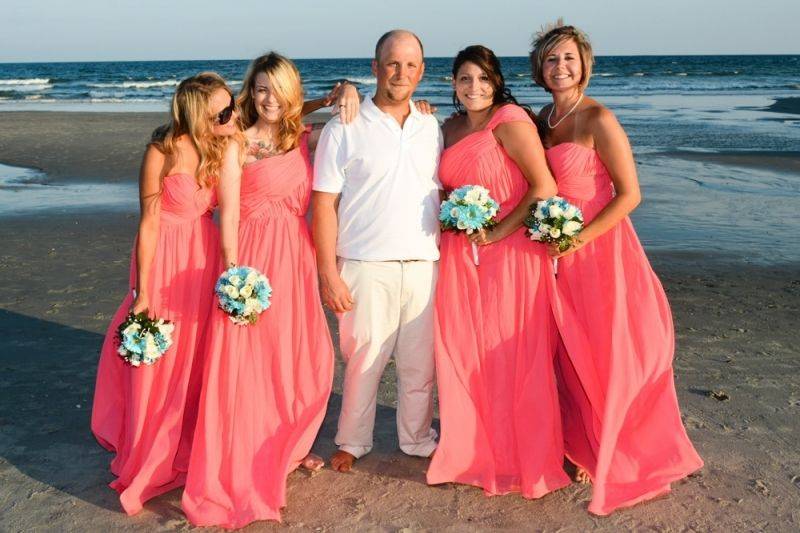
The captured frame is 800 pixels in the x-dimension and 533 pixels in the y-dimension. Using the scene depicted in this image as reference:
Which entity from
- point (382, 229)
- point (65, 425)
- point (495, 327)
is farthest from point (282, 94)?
point (65, 425)

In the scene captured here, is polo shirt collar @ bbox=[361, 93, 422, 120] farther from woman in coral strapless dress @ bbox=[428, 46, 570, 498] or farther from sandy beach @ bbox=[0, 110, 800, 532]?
sandy beach @ bbox=[0, 110, 800, 532]

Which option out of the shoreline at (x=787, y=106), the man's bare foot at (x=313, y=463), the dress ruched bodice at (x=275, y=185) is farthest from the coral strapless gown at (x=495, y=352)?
the shoreline at (x=787, y=106)

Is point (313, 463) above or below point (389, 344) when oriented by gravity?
below

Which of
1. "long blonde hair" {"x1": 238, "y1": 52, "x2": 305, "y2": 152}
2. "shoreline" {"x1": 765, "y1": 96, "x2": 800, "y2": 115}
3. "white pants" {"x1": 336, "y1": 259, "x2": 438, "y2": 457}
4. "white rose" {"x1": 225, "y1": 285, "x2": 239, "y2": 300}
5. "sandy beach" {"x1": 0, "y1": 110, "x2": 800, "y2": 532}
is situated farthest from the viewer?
"shoreline" {"x1": 765, "y1": 96, "x2": 800, "y2": 115}

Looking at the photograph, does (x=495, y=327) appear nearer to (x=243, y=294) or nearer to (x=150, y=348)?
(x=243, y=294)

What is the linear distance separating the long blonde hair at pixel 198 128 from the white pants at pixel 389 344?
98 cm

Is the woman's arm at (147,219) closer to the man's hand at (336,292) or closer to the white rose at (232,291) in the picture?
the white rose at (232,291)

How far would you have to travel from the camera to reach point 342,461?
16.3ft

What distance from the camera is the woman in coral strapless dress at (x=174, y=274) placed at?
449cm

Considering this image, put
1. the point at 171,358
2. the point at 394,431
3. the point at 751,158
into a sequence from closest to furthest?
the point at 171,358 < the point at 394,431 < the point at 751,158

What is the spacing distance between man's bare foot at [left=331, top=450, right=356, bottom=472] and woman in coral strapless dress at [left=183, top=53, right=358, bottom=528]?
220 mm

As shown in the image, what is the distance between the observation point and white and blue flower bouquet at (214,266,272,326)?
4.25 meters

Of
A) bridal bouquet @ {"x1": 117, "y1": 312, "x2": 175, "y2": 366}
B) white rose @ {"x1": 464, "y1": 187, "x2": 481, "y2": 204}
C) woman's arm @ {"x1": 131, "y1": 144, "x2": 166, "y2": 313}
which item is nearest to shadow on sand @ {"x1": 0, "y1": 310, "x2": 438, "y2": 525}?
bridal bouquet @ {"x1": 117, "y1": 312, "x2": 175, "y2": 366}

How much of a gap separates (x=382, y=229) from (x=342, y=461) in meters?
1.46
